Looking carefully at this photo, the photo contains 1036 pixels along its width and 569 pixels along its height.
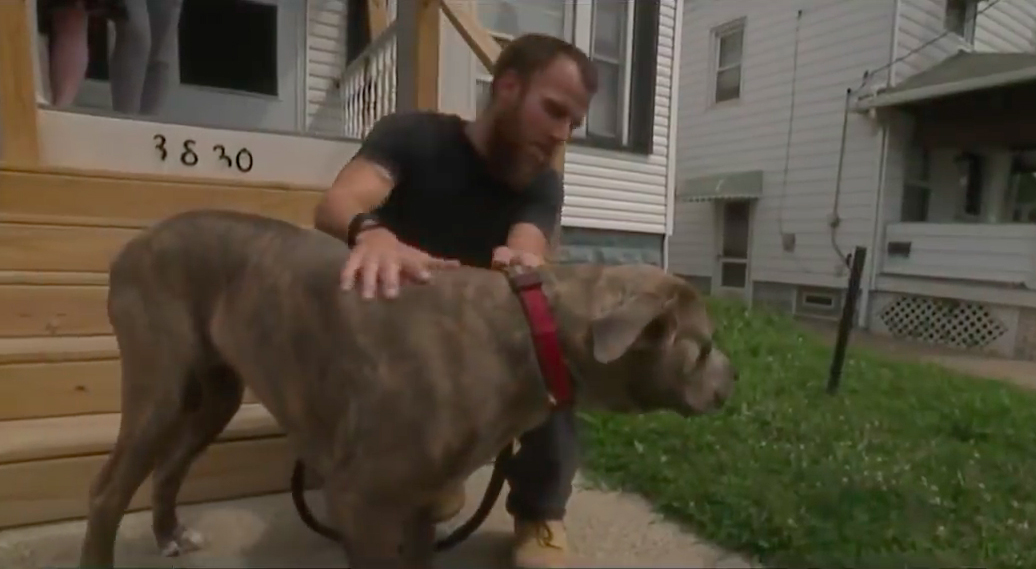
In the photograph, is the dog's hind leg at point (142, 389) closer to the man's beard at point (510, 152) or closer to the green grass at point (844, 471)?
the man's beard at point (510, 152)

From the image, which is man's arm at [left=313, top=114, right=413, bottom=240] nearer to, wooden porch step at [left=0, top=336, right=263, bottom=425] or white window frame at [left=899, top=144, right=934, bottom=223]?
wooden porch step at [left=0, top=336, right=263, bottom=425]

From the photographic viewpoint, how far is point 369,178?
1692 millimetres

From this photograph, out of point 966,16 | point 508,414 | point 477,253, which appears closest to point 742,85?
point 966,16

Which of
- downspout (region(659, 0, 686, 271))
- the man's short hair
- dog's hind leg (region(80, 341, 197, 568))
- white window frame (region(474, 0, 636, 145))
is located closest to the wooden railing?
dog's hind leg (region(80, 341, 197, 568))

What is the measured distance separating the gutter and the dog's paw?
6.53 m

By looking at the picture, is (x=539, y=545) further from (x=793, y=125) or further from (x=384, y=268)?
(x=793, y=125)

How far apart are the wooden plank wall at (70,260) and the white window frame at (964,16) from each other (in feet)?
18.3

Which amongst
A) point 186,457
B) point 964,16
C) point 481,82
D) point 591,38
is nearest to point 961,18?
point 964,16

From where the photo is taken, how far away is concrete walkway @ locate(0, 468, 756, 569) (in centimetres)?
170

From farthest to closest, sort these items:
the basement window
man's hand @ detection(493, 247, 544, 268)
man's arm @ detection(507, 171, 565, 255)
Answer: the basement window, man's arm @ detection(507, 171, 565, 255), man's hand @ detection(493, 247, 544, 268)

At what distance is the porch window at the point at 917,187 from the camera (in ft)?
25.6

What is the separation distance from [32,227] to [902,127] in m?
7.95

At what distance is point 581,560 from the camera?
1.81 metres

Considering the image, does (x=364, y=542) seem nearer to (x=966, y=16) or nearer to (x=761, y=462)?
(x=761, y=462)
